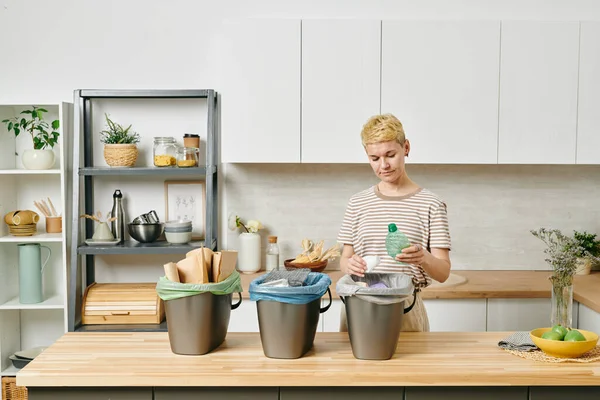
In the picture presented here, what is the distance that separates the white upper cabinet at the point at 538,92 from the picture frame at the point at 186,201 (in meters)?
1.78

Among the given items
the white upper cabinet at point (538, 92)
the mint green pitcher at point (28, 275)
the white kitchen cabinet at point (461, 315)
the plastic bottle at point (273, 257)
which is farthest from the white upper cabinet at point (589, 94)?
the mint green pitcher at point (28, 275)

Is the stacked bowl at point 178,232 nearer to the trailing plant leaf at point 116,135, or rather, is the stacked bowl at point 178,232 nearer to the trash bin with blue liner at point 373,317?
the trailing plant leaf at point 116,135

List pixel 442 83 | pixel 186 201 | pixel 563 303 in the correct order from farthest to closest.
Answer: pixel 186 201, pixel 442 83, pixel 563 303

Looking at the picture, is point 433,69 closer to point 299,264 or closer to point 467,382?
point 299,264

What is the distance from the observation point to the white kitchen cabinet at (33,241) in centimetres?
389

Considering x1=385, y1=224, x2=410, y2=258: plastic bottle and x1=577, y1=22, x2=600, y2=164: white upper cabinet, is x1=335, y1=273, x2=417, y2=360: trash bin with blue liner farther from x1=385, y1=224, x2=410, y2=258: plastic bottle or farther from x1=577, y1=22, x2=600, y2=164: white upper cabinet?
x1=577, y1=22, x2=600, y2=164: white upper cabinet

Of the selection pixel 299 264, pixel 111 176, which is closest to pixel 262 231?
pixel 299 264

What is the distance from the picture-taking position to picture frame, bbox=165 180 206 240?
4.14 metres

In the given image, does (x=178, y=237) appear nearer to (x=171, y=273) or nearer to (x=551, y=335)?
(x=171, y=273)

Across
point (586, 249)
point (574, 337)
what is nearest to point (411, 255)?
point (574, 337)

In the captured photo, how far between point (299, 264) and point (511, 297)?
1.17 metres

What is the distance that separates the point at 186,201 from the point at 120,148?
53 centimetres

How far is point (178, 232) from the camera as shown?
387cm

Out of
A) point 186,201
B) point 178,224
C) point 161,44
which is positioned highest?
point 161,44
